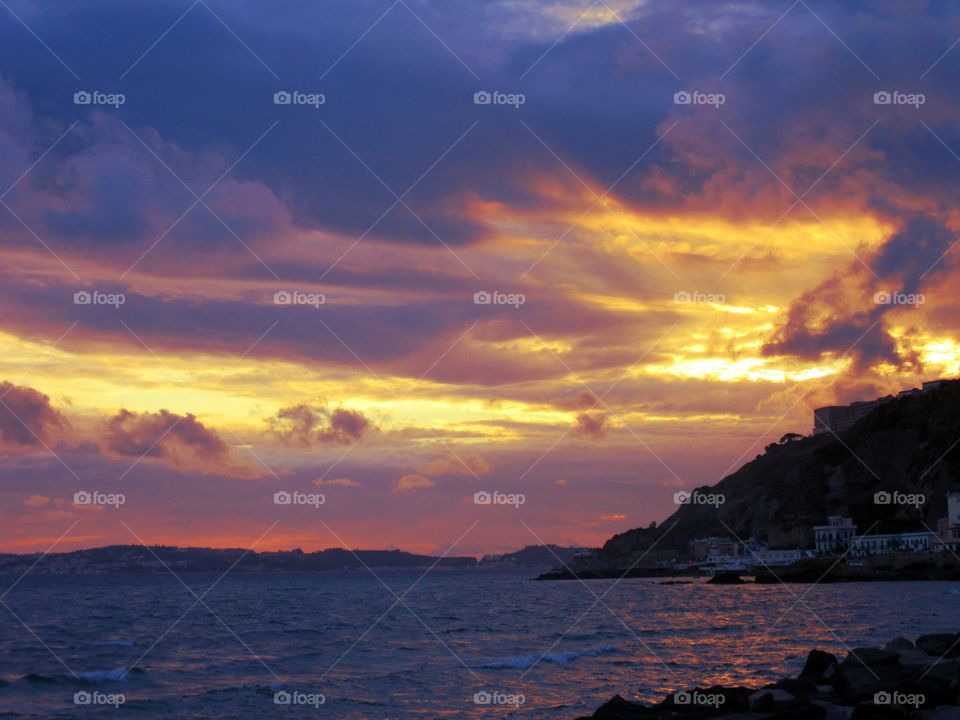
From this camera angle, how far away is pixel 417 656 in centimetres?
4406

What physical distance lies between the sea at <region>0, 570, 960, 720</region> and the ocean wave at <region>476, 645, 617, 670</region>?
12cm

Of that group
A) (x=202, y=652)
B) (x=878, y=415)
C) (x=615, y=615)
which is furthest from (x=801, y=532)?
(x=202, y=652)

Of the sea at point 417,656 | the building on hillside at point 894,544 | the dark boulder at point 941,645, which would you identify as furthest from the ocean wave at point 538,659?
the building on hillside at point 894,544

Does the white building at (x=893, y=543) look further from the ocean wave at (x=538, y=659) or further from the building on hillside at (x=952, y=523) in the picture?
the ocean wave at (x=538, y=659)

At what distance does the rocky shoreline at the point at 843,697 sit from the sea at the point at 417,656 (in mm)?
4541

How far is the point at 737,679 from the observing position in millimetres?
32125

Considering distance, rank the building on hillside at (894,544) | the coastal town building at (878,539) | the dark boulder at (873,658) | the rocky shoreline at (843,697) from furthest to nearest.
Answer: the building on hillside at (894,544), the coastal town building at (878,539), the dark boulder at (873,658), the rocky shoreline at (843,697)

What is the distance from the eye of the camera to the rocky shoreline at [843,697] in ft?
67.1

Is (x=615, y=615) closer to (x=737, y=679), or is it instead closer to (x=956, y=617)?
(x=956, y=617)

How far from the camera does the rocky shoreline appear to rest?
67.1ft

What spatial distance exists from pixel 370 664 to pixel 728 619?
2917 cm

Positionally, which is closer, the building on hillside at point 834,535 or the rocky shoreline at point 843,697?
the rocky shoreline at point 843,697

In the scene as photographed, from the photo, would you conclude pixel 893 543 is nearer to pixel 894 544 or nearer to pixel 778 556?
pixel 894 544

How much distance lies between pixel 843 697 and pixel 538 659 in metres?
18.1
